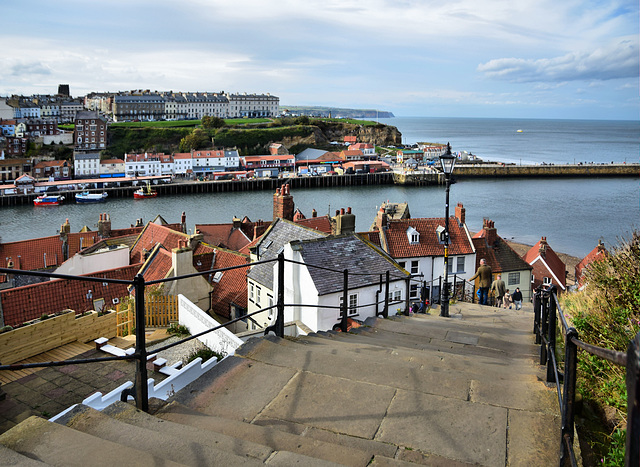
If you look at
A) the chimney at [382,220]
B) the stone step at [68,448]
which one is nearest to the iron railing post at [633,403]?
the stone step at [68,448]

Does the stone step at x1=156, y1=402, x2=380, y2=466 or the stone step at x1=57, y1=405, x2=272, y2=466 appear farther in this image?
the stone step at x1=156, y1=402, x2=380, y2=466

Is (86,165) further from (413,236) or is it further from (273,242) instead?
(273,242)

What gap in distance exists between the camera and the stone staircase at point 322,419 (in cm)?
283

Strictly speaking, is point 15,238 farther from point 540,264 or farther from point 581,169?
point 581,169

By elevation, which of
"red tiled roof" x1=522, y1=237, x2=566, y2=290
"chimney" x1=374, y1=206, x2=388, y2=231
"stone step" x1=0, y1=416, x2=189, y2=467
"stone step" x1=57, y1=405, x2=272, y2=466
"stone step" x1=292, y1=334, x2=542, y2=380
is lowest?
"red tiled roof" x1=522, y1=237, x2=566, y2=290

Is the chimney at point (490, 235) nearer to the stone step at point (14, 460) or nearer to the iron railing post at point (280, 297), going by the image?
the iron railing post at point (280, 297)

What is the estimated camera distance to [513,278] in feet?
91.5

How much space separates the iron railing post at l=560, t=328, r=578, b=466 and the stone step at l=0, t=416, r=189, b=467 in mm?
2061

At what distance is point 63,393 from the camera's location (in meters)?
8.22

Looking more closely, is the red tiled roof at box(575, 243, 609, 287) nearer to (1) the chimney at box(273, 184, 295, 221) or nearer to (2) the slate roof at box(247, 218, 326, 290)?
(2) the slate roof at box(247, 218, 326, 290)

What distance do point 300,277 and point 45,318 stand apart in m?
7.47

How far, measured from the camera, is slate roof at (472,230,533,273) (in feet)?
91.1

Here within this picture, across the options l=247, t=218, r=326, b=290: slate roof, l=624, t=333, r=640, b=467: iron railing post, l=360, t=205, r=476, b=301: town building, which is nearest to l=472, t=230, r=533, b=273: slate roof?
l=360, t=205, r=476, b=301: town building

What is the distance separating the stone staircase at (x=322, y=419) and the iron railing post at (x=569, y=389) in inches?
12.4
